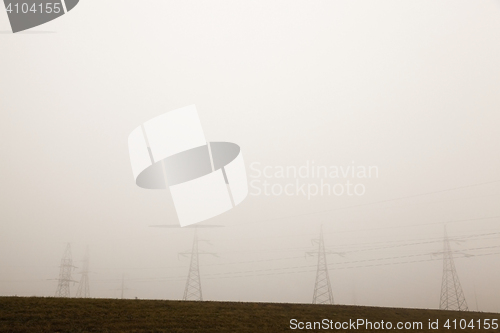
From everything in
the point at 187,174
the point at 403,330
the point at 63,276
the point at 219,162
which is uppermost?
the point at 219,162

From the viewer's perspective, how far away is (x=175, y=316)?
A: 20.3 m

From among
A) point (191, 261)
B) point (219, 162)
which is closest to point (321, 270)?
point (191, 261)

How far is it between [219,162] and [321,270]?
16636mm

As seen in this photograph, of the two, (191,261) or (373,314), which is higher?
(191,261)

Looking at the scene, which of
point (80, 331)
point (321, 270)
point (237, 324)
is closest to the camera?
point (80, 331)

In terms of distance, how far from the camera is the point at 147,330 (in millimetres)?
17500

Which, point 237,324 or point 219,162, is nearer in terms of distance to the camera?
point 237,324

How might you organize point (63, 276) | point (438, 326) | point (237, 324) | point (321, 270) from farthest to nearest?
point (63, 276) → point (321, 270) → point (438, 326) → point (237, 324)

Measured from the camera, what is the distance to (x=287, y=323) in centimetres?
2098

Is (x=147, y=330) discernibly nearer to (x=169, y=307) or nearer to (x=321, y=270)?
(x=169, y=307)

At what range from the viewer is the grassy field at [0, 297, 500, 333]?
17484 millimetres

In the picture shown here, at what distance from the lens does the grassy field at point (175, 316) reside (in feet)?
57.4

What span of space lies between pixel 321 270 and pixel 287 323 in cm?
2058

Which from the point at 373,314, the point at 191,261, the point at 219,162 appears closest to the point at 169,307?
the point at 373,314
